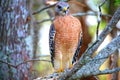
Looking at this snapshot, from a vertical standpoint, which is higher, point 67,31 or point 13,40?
point 67,31

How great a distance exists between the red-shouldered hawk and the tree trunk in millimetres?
436

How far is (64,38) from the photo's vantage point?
7.09 metres

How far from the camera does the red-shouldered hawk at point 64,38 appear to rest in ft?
23.2

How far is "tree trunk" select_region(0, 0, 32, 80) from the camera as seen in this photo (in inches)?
272

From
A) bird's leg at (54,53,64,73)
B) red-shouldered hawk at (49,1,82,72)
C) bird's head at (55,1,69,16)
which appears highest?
bird's head at (55,1,69,16)

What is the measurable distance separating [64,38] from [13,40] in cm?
77

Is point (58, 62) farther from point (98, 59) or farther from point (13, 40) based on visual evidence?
point (98, 59)

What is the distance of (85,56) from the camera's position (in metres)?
4.54

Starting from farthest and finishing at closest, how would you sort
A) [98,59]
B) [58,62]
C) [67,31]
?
[58,62]
[67,31]
[98,59]

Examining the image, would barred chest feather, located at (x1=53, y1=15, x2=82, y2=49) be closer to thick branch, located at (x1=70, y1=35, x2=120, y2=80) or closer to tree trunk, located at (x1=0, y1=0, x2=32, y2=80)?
tree trunk, located at (x1=0, y1=0, x2=32, y2=80)

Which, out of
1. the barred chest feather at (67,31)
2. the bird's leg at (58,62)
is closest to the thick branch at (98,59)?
the barred chest feather at (67,31)

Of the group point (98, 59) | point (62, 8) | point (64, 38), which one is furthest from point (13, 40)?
point (98, 59)

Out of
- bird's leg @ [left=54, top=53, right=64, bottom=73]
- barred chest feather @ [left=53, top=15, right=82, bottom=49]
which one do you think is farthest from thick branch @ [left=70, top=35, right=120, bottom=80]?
bird's leg @ [left=54, top=53, right=64, bottom=73]

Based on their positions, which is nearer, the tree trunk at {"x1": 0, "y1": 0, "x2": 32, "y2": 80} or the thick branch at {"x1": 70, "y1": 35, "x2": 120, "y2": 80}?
the thick branch at {"x1": 70, "y1": 35, "x2": 120, "y2": 80}
